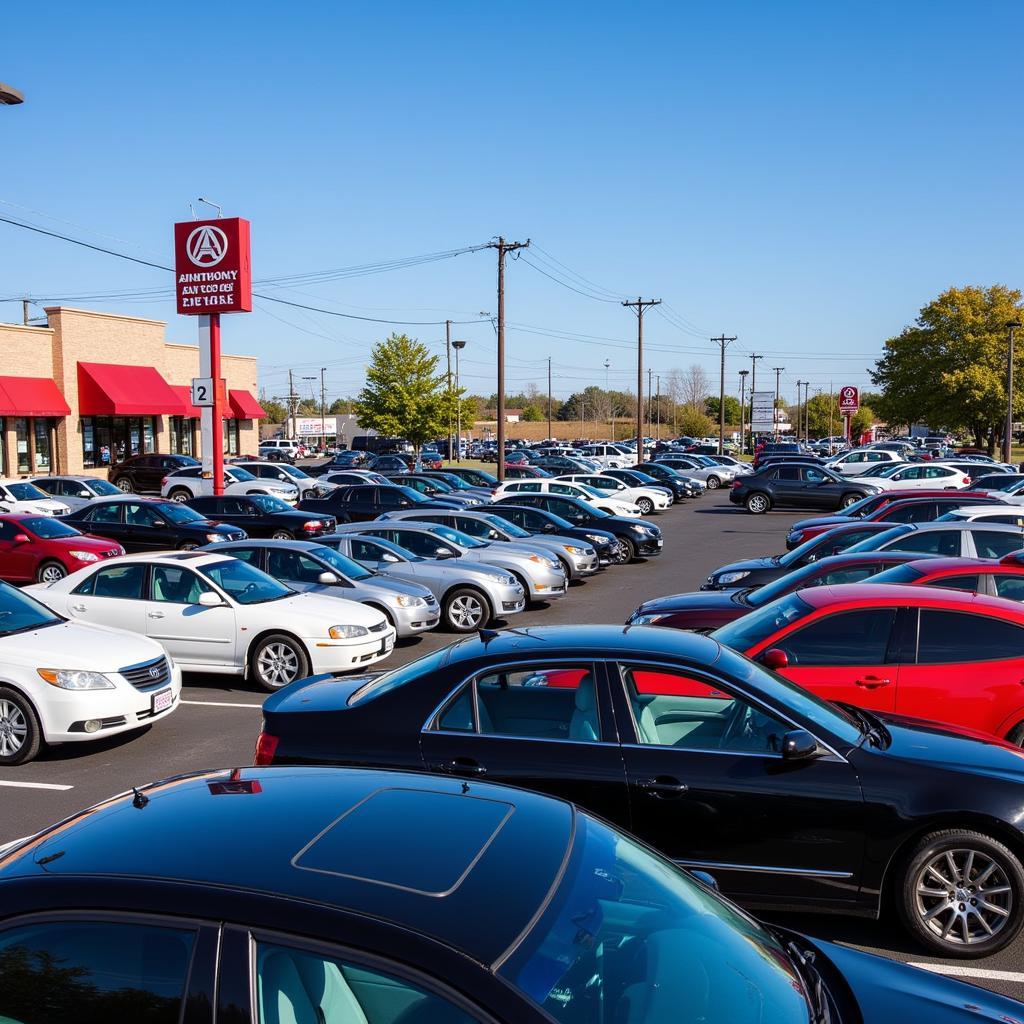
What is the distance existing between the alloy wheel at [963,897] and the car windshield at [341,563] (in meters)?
9.99

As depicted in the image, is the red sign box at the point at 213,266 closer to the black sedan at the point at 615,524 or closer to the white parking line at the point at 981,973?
the black sedan at the point at 615,524

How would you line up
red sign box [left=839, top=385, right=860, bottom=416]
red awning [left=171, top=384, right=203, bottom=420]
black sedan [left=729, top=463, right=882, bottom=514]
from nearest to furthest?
black sedan [left=729, top=463, right=882, bottom=514]
red awning [left=171, top=384, right=203, bottom=420]
red sign box [left=839, top=385, right=860, bottom=416]

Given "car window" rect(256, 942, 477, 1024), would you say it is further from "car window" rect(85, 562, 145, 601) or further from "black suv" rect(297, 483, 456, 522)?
"black suv" rect(297, 483, 456, 522)

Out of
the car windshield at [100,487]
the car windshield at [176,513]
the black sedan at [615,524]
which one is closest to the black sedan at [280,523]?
the car windshield at [176,513]

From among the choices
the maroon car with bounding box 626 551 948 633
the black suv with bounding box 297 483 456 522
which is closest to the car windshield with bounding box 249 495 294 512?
the black suv with bounding box 297 483 456 522

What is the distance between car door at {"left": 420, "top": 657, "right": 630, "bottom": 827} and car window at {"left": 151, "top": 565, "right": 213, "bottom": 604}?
6.90m

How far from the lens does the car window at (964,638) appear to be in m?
7.41

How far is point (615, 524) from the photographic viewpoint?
23.7 meters

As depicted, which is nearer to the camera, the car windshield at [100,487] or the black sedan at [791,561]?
the black sedan at [791,561]

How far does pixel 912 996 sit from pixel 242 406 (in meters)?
57.4

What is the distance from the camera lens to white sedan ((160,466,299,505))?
115 ft

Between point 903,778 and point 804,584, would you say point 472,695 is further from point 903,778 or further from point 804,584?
point 804,584

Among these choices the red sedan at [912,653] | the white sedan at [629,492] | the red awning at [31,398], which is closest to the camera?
the red sedan at [912,653]

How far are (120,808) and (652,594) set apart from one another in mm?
16105
